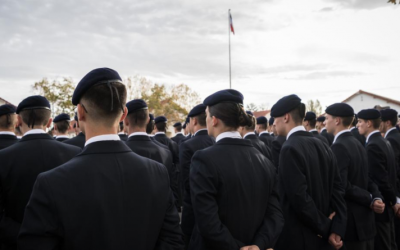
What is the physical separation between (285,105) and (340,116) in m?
1.25

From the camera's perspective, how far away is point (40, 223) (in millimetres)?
1641

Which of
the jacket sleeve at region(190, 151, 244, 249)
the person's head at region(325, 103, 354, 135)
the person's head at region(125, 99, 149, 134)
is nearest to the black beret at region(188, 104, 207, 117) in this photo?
the person's head at region(125, 99, 149, 134)

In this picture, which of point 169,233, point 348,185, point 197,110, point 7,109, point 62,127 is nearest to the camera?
point 169,233

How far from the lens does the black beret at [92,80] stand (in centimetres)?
196

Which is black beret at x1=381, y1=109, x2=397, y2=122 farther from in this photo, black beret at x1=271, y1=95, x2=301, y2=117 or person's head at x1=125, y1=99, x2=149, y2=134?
person's head at x1=125, y1=99, x2=149, y2=134

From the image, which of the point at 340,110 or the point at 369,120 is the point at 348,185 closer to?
the point at 340,110

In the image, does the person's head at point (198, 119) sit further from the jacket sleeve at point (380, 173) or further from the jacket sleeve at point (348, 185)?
the jacket sleeve at point (380, 173)

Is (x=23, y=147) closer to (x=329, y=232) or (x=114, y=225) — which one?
(x=114, y=225)

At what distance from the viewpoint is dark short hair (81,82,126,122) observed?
6.45 ft

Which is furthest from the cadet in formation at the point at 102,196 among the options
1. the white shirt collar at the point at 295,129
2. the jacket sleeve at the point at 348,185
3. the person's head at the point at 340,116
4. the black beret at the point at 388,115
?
the black beret at the point at 388,115

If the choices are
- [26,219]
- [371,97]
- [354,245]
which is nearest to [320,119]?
[354,245]

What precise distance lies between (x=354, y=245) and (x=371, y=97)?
5473cm

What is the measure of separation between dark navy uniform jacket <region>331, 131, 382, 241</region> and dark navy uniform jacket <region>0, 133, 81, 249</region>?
372 centimetres

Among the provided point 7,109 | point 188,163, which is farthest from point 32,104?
point 188,163
